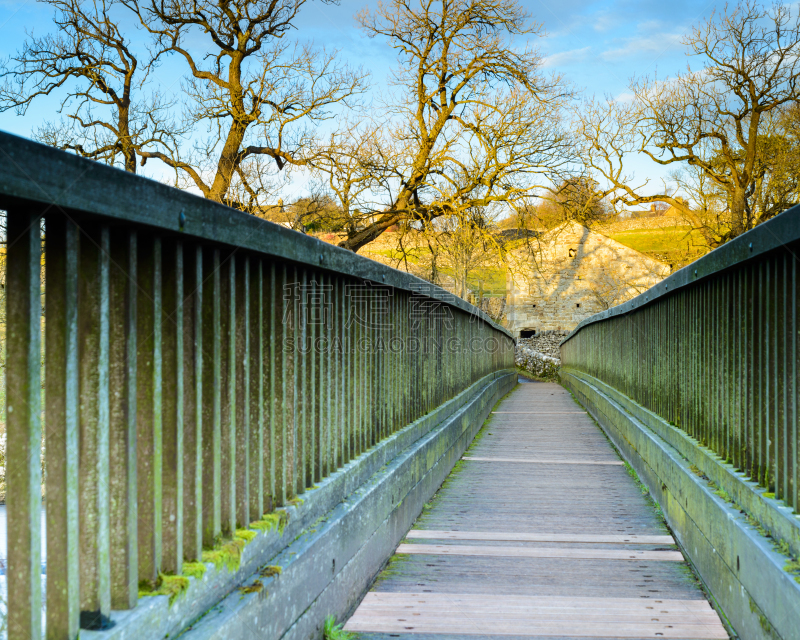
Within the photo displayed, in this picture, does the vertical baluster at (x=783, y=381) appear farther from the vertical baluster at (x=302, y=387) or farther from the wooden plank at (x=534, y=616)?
the vertical baluster at (x=302, y=387)

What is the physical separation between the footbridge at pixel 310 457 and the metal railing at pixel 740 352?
0.02 meters

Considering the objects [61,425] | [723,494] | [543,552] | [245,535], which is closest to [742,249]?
[723,494]

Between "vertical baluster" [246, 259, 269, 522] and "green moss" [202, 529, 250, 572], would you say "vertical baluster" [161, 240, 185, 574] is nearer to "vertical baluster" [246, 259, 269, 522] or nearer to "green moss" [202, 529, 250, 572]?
"green moss" [202, 529, 250, 572]

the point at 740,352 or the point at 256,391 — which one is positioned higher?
the point at 740,352

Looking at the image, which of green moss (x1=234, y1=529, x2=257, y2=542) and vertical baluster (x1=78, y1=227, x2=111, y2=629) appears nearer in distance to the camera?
vertical baluster (x1=78, y1=227, x2=111, y2=629)

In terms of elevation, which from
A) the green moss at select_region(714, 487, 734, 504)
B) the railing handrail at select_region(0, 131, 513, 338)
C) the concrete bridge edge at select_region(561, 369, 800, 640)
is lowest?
the concrete bridge edge at select_region(561, 369, 800, 640)

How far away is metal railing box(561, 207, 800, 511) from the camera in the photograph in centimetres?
271

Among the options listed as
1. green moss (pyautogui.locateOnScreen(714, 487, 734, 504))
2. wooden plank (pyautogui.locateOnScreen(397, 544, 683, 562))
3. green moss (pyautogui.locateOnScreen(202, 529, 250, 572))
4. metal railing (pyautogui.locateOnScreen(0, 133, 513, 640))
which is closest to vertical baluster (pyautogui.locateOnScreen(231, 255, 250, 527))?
metal railing (pyautogui.locateOnScreen(0, 133, 513, 640))

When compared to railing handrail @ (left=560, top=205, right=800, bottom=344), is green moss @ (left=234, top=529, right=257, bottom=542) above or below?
below

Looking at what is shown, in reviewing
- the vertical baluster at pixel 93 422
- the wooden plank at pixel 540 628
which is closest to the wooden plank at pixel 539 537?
the wooden plank at pixel 540 628

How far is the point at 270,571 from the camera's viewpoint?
2297 millimetres

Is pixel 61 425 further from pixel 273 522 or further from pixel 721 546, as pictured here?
pixel 721 546

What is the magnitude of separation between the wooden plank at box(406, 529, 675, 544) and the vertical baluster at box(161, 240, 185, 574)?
270cm

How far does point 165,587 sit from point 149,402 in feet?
1.75
